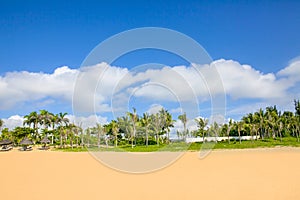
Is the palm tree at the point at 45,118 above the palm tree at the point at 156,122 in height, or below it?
above

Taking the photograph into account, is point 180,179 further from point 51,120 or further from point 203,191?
point 51,120

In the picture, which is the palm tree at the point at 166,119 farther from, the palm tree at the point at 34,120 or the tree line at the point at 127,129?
the palm tree at the point at 34,120

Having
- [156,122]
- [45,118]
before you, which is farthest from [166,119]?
[45,118]

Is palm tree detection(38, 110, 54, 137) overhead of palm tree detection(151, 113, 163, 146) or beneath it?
overhead

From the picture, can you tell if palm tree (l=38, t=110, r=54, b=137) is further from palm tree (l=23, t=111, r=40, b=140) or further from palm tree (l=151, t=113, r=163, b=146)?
palm tree (l=151, t=113, r=163, b=146)

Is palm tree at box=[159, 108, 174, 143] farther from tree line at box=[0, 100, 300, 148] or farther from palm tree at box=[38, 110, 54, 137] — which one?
palm tree at box=[38, 110, 54, 137]

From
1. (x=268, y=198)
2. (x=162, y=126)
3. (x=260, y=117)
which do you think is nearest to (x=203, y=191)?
(x=268, y=198)

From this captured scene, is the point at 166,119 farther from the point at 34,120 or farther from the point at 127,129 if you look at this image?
the point at 34,120

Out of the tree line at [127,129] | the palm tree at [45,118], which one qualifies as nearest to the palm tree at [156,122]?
the tree line at [127,129]

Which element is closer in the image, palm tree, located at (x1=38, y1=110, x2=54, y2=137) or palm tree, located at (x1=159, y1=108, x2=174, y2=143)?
palm tree, located at (x1=159, y1=108, x2=174, y2=143)

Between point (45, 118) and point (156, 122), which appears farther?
point (45, 118)

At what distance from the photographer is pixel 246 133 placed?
53.4 m

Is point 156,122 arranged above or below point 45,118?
below

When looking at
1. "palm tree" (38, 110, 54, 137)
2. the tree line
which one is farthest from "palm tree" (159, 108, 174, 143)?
"palm tree" (38, 110, 54, 137)
